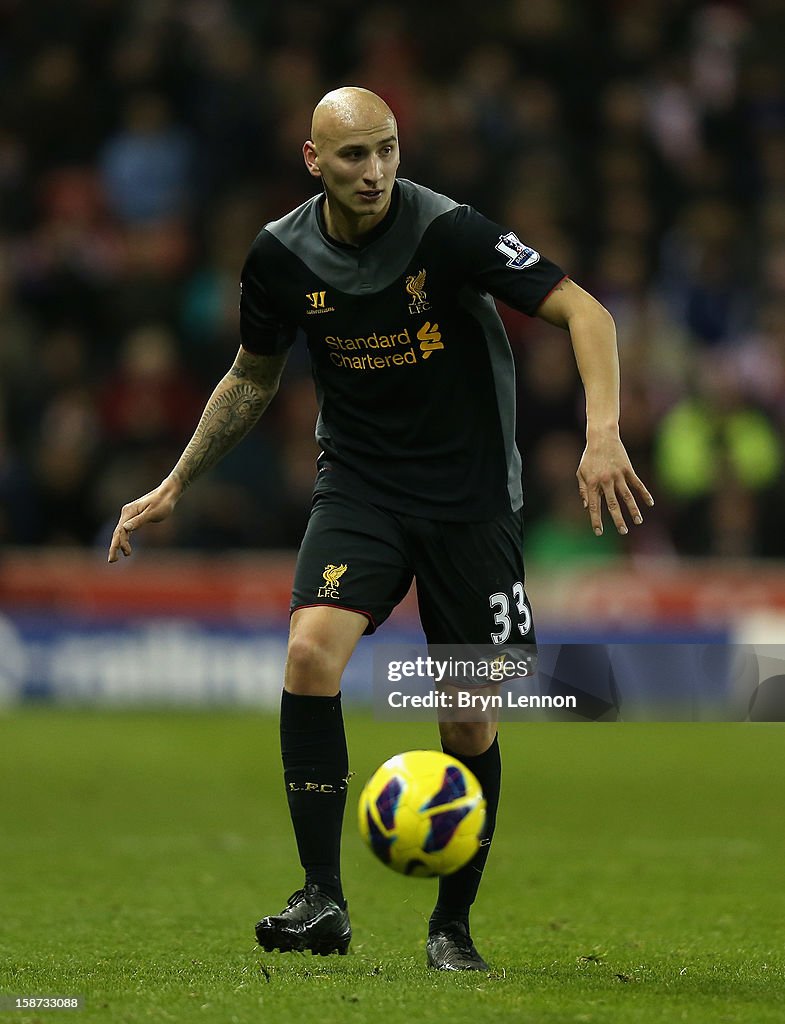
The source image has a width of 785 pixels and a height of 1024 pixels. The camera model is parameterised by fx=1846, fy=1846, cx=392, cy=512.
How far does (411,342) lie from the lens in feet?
18.3

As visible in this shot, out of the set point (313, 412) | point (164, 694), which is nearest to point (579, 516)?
point (313, 412)

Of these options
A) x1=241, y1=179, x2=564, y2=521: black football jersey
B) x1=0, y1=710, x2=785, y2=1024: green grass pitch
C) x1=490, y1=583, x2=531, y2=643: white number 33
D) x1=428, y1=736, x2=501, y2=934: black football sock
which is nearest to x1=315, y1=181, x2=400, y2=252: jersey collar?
x1=241, y1=179, x2=564, y2=521: black football jersey

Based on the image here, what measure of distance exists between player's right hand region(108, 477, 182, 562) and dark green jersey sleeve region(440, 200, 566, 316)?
118 cm

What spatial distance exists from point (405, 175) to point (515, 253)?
1004cm

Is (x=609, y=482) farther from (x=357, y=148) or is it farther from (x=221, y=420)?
(x=221, y=420)

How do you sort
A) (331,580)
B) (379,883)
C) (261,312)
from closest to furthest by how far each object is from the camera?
(331,580)
(261,312)
(379,883)

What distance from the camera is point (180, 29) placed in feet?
55.8

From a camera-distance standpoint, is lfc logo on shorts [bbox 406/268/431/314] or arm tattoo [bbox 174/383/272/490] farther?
arm tattoo [bbox 174/383/272/490]

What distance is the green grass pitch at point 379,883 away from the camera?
4.96 m

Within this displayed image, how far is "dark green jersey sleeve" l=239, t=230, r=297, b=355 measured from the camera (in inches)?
226

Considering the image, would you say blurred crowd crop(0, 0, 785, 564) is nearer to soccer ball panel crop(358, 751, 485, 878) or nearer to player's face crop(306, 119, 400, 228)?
player's face crop(306, 119, 400, 228)
